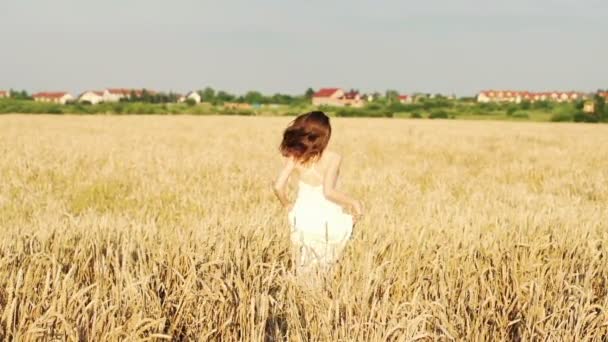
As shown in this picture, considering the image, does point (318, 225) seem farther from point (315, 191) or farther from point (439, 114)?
point (439, 114)

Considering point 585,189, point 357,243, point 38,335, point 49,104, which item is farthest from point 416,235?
point 49,104

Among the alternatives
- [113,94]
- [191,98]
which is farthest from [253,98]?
[113,94]

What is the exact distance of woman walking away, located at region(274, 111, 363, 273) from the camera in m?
3.72

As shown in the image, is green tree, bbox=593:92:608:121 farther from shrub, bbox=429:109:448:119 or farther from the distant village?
the distant village

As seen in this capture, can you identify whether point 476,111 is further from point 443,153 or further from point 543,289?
point 543,289

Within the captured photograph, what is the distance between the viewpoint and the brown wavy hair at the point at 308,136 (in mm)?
3736

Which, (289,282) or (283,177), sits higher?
→ (283,177)

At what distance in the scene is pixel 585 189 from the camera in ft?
29.5

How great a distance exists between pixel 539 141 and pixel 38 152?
55.3 ft

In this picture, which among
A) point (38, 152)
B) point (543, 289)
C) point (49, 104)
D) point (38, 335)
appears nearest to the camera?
point (38, 335)

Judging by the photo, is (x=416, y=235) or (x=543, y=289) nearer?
(x=543, y=289)

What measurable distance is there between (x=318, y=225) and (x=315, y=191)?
0.24 metres

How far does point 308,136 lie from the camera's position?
12.3 feet

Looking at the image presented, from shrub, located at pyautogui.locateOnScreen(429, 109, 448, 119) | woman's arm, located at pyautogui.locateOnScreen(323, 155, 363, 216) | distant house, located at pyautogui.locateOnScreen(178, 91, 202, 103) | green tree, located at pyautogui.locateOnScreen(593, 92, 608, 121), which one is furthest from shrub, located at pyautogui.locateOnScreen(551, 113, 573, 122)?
woman's arm, located at pyautogui.locateOnScreen(323, 155, 363, 216)
